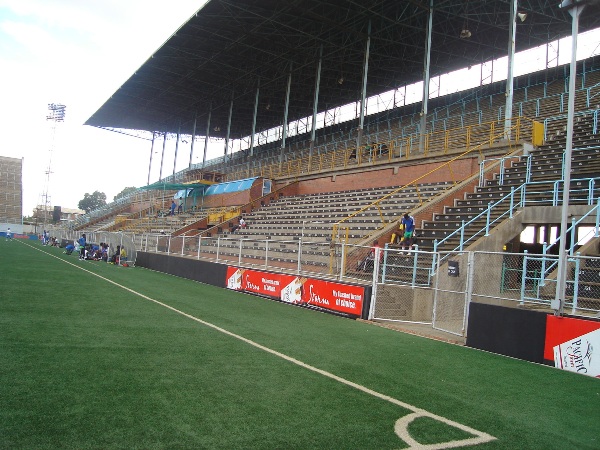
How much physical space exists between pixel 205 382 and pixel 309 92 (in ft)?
145

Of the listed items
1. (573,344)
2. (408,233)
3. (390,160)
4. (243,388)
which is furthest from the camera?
(390,160)

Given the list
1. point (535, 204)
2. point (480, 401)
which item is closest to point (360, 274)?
point (535, 204)

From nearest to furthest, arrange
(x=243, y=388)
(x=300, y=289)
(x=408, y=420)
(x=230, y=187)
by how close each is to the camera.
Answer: (x=408, y=420) → (x=243, y=388) → (x=300, y=289) → (x=230, y=187)

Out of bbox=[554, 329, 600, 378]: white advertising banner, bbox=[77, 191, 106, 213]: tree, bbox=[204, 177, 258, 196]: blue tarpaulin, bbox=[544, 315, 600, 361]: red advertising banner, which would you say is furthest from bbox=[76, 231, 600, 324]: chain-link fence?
bbox=[77, 191, 106, 213]: tree

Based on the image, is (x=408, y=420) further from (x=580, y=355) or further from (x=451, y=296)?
(x=451, y=296)

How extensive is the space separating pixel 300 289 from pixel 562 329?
27.2ft

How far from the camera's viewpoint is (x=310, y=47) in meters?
36.0

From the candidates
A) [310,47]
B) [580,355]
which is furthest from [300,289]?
[310,47]

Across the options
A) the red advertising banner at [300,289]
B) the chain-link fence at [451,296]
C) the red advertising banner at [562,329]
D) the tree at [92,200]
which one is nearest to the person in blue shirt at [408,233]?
the chain-link fence at [451,296]

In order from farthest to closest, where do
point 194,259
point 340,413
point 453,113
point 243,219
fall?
1. point 453,113
2. point 243,219
3. point 194,259
4. point 340,413

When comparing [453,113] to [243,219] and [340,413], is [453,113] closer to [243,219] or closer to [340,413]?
[243,219]

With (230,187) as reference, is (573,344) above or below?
below

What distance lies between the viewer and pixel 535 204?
1595 centimetres

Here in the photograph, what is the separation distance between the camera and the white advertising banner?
26.2 feet
